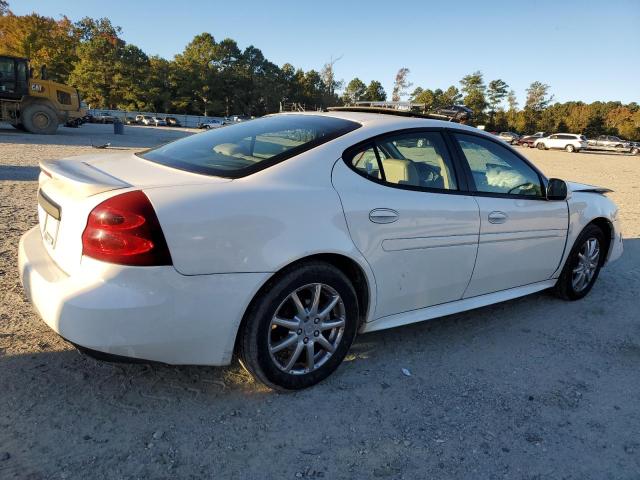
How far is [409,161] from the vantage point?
305 centimetres

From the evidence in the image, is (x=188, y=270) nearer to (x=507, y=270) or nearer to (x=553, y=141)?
(x=507, y=270)

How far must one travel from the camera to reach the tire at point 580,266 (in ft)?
13.6

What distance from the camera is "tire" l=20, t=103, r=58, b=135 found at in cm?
2003

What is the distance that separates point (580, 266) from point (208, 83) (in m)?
88.3

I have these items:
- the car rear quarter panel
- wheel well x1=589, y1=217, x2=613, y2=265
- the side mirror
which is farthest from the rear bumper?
wheel well x1=589, y1=217, x2=613, y2=265

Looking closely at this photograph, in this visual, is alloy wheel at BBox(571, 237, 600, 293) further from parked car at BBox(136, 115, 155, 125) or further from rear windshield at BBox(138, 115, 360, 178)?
parked car at BBox(136, 115, 155, 125)

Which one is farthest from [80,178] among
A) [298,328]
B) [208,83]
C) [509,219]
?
[208,83]

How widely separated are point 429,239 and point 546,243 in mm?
1392

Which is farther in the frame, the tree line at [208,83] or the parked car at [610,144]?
the tree line at [208,83]

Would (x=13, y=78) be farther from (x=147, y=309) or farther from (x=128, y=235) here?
(x=147, y=309)

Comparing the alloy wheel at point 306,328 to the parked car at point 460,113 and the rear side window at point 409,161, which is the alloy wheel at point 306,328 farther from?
the parked car at point 460,113

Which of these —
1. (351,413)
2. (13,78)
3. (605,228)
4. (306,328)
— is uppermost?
(13,78)

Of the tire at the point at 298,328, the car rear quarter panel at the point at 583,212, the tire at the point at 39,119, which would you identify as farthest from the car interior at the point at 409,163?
the tire at the point at 39,119

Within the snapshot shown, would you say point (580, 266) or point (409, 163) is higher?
point (409, 163)
